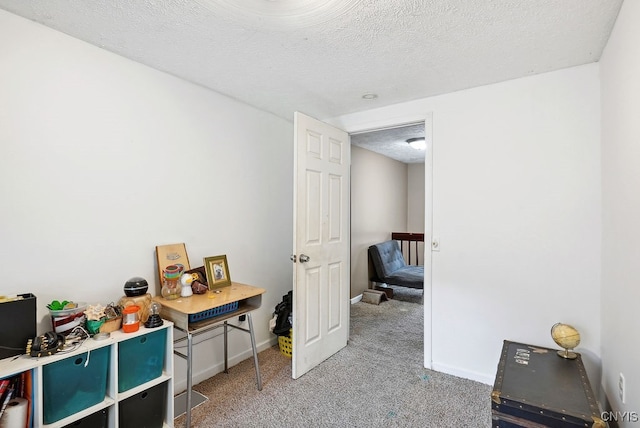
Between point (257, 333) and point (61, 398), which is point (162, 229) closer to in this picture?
point (61, 398)

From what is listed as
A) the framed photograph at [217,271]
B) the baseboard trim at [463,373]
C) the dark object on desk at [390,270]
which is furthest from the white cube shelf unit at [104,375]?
the dark object on desk at [390,270]

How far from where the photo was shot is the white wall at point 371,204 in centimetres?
457

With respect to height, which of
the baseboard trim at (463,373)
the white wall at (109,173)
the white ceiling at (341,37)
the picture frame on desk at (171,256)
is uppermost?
the white ceiling at (341,37)

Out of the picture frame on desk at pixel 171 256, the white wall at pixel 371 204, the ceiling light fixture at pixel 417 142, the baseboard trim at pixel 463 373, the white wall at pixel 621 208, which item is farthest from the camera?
the white wall at pixel 371 204

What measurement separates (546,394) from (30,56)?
2.97 metres

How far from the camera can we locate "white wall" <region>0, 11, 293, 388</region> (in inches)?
61.8

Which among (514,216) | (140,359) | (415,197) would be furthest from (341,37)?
(415,197)

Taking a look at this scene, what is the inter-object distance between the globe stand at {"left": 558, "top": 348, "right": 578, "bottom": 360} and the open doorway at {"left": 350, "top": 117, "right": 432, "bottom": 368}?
6.14ft

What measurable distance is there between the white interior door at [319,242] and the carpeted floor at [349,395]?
20 centimetres

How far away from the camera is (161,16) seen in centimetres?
154

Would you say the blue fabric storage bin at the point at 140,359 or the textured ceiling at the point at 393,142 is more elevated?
the textured ceiling at the point at 393,142

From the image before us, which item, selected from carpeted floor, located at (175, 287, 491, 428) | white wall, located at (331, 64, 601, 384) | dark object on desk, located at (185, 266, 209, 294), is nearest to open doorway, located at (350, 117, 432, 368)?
white wall, located at (331, 64, 601, 384)

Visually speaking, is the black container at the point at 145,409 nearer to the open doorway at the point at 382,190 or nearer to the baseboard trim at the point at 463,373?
the baseboard trim at the point at 463,373

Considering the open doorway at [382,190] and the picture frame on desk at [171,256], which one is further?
the open doorway at [382,190]
